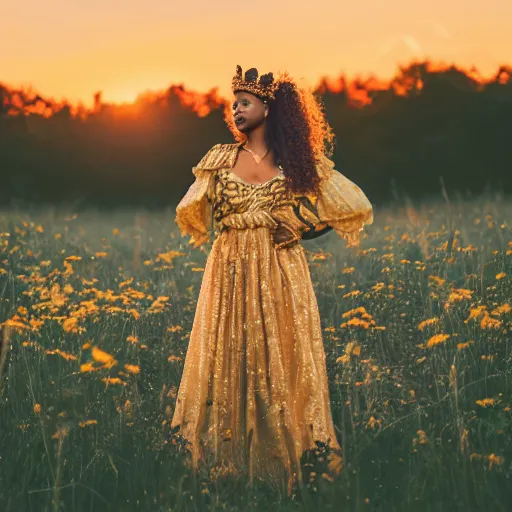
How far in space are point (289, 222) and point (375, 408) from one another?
107cm

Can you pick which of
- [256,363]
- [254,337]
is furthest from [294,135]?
[256,363]

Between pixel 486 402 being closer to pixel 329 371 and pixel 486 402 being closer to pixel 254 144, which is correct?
pixel 329 371

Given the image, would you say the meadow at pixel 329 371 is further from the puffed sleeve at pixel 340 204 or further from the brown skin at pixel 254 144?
the brown skin at pixel 254 144

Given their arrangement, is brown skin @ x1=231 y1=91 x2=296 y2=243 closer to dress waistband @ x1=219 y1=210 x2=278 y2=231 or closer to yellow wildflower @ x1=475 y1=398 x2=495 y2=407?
dress waistband @ x1=219 y1=210 x2=278 y2=231

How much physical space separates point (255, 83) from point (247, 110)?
13 centimetres

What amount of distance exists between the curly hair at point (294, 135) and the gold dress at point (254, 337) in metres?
0.07

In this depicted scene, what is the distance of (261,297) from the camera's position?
3.87m

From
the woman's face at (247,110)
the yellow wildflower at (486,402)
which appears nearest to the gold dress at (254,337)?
the woman's face at (247,110)

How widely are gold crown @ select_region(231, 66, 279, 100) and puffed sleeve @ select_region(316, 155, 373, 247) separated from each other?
42 cm

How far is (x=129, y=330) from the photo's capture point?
5.50 meters

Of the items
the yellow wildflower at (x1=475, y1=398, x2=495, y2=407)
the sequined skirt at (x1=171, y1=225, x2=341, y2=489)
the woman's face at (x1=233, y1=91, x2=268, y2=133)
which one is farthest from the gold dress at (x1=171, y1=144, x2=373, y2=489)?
the yellow wildflower at (x1=475, y1=398, x2=495, y2=407)

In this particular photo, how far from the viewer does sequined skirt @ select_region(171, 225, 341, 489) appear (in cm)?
378

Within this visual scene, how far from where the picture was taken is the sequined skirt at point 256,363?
378 cm

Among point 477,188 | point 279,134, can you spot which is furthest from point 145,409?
point 477,188
